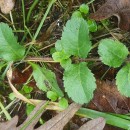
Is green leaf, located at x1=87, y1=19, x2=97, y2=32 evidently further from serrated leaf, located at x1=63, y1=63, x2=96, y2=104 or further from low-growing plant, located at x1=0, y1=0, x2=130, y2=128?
serrated leaf, located at x1=63, y1=63, x2=96, y2=104

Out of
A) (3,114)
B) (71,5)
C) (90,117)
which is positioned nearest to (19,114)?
(3,114)

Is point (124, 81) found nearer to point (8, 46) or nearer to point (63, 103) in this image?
point (63, 103)

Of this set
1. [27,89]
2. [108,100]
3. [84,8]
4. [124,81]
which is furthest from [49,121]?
[84,8]

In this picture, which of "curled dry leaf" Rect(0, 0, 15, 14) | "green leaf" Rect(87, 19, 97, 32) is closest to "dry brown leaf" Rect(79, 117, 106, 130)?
"green leaf" Rect(87, 19, 97, 32)

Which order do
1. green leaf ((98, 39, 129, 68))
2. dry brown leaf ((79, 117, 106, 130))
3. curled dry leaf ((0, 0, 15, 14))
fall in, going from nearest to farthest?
green leaf ((98, 39, 129, 68))
dry brown leaf ((79, 117, 106, 130))
curled dry leaf ((0, 0, 15, 14))

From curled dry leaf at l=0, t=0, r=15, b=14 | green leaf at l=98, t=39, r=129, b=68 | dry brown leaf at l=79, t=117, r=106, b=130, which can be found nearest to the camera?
green leaf at l=98, t=39, r=129, b=68

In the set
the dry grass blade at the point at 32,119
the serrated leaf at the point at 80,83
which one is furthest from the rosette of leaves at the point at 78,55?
the dry grass blade at the point at 32,119
